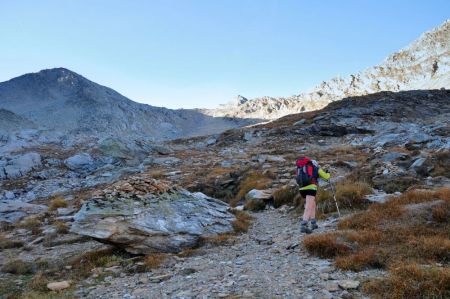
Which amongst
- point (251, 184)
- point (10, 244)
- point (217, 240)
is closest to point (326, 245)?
point (217, 240)

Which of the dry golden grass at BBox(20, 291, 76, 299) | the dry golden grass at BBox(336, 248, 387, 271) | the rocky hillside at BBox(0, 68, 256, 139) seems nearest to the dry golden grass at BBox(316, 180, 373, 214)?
the dry golden grass at BBox(336, 248, 387, 271)

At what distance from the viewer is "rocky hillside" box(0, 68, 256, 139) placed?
105 meters

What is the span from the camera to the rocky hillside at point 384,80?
12236cm

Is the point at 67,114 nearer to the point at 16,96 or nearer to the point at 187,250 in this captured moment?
the point at 16,96

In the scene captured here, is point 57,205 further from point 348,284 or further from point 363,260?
point 348,284

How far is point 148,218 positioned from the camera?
483 inches

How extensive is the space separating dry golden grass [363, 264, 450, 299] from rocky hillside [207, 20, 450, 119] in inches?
4558

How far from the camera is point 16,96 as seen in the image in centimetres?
12019

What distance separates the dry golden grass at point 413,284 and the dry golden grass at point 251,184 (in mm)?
12875

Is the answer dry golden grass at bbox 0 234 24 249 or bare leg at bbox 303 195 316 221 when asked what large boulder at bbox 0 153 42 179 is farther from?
bare leg at bbox 303 195 316 221

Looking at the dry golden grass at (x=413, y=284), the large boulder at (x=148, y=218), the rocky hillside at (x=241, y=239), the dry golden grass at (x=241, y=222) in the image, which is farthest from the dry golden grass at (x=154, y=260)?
the dry golden grass at (x=413, y=284)

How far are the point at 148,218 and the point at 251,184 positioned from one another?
29.8 ft

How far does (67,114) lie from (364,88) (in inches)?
4066

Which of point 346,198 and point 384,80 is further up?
point 384,80
